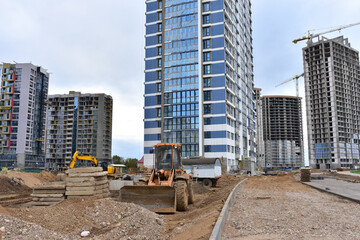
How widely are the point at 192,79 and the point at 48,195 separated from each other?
52749 millimetres

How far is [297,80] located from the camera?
190 metres

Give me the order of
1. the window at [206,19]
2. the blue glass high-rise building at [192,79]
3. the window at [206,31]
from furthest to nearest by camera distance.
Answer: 1. the window at [206,19]
2. the window at [206,31]
3. the blue glass high-rise building at [192,79]

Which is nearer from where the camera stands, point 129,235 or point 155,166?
point 129,235

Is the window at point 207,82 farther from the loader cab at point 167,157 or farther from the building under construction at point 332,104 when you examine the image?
the building under construction at point 332,104

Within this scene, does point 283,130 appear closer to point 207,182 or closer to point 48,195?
point 207,182

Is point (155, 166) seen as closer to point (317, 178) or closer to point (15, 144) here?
point (317, 178)

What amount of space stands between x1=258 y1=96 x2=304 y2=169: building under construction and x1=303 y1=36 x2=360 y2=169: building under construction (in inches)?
2021

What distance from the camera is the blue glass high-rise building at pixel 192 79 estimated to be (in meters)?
A: 61.8

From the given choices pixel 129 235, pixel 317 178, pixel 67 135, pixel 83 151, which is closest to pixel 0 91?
pixel 67 135

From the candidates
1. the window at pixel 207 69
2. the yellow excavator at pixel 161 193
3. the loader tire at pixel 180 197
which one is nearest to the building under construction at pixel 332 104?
the window at pixel 207 69

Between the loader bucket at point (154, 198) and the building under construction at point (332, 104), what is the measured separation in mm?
119749

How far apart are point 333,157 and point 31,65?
11936cm

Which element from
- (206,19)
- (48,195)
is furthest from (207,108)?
(48,195)

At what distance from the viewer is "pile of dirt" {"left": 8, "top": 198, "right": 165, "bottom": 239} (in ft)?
29.5
